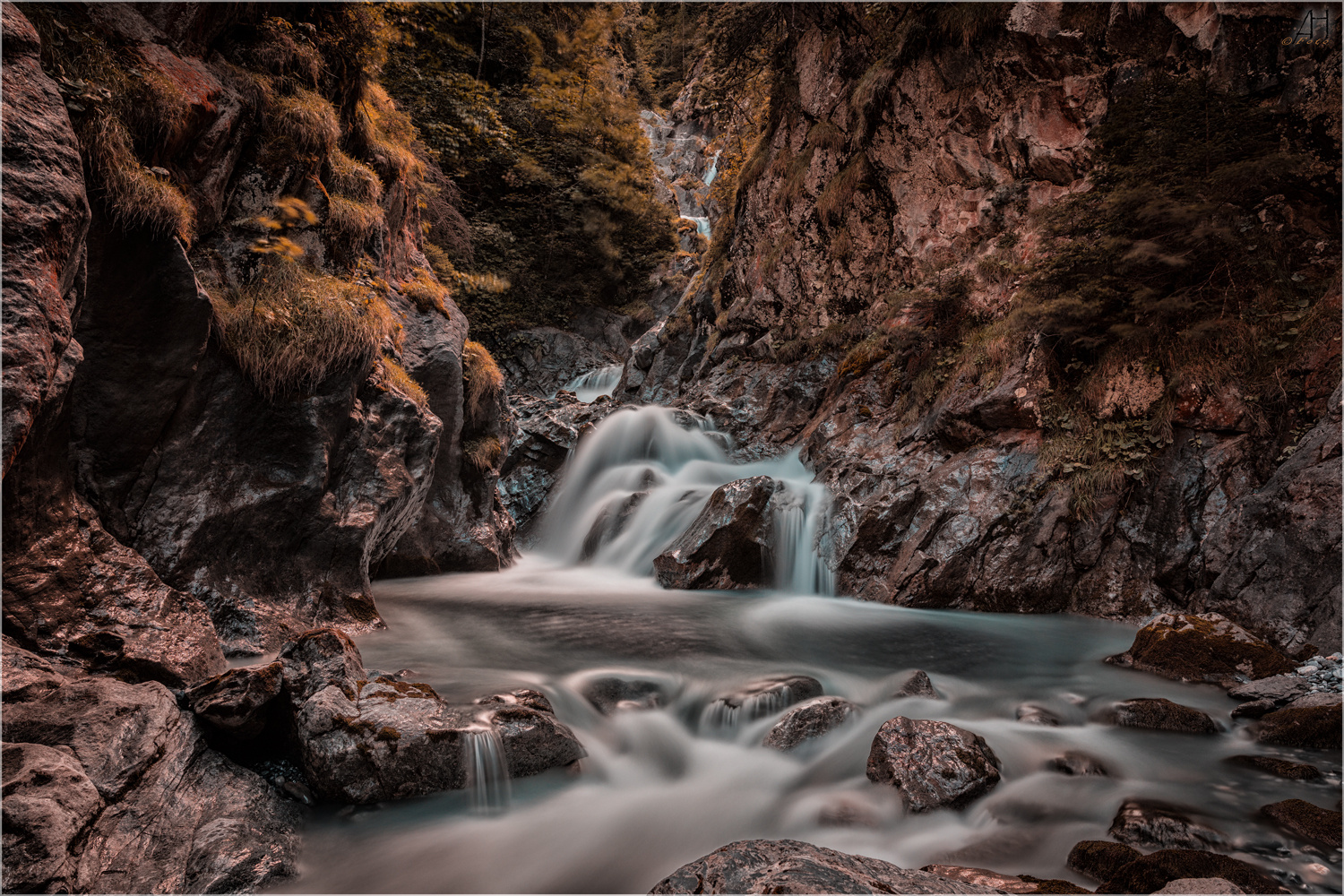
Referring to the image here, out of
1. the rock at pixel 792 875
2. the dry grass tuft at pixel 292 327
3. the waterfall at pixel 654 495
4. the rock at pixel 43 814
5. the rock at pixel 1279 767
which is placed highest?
the dry grass tuft at pixel 292 327

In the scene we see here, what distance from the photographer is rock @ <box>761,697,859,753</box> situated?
3914 millimetres

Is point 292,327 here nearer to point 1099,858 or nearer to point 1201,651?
point 1099,858

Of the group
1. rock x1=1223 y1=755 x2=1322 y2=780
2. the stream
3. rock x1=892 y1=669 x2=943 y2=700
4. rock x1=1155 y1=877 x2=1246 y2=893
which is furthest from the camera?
rock x1=892 y1=669 x2=943 y2=700

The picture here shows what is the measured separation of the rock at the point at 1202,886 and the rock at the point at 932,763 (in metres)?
1.03

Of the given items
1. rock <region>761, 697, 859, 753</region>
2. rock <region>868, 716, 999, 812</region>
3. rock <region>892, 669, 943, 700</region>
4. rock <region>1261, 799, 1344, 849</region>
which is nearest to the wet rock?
rock <region>761, 697, 859, 753</region>

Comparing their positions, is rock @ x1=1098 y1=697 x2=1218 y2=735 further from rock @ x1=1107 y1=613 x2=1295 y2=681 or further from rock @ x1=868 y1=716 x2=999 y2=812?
rock @ x1=868 y1=716 x2=999 y2=812

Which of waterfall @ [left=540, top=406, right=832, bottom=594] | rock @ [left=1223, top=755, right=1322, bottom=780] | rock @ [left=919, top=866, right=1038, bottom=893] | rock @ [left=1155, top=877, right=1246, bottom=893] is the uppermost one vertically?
waterfall @ [left=540, top=406, right=832, bottom=594]

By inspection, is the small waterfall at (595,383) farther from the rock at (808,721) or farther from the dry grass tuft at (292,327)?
the rock at (808,721)

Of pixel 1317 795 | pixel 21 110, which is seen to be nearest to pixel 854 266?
pixel 1317 795

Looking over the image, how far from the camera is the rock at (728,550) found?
25.3 ft

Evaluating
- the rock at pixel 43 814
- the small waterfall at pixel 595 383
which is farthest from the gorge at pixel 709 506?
the small waterfall at pixel 595 383

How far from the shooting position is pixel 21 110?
2746 millimetres

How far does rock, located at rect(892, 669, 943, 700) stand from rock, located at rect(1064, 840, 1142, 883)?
66.1 inches

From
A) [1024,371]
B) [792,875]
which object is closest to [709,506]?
[1024,371]
